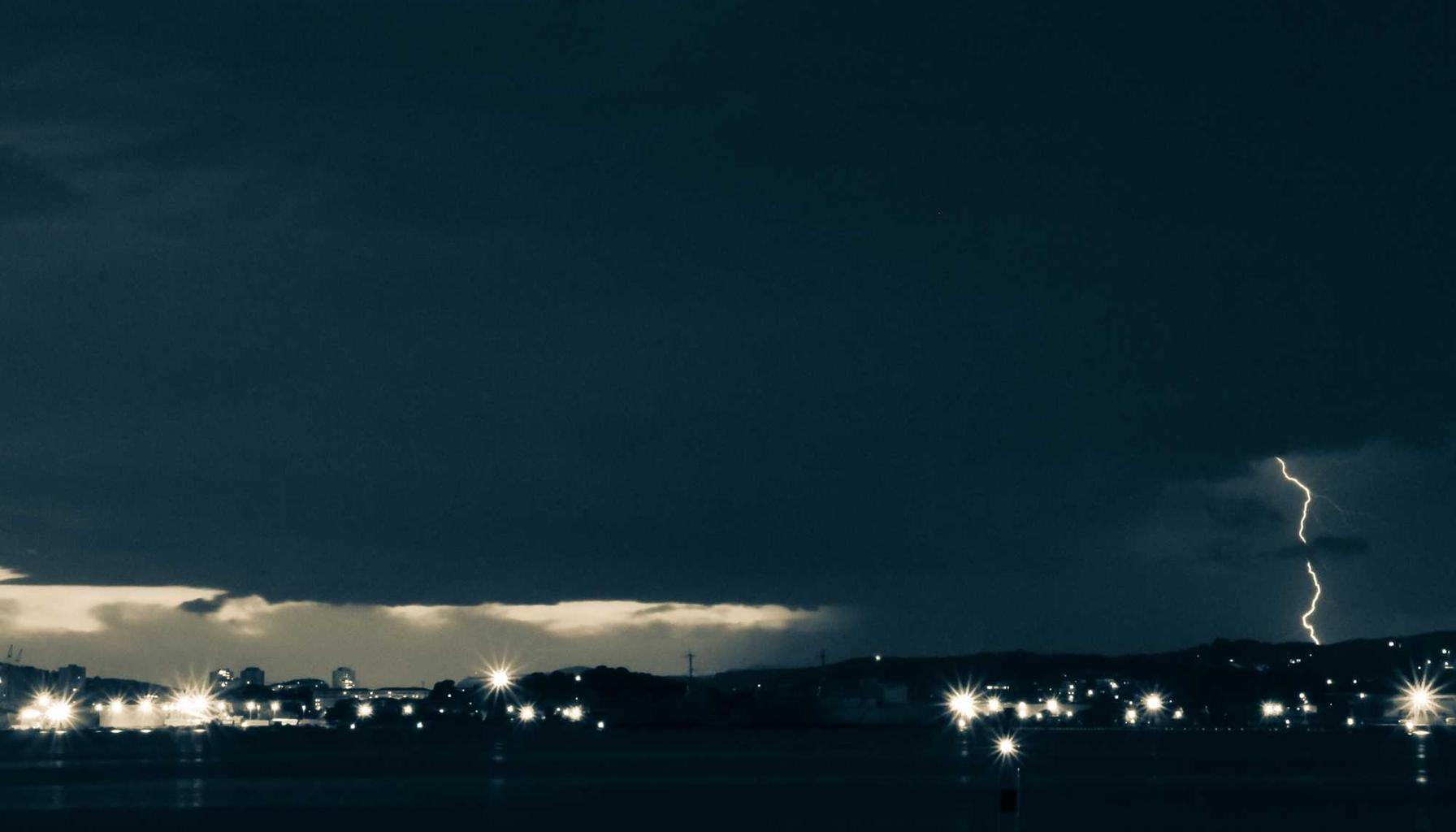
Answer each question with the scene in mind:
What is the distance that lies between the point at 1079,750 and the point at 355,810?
12341 cm

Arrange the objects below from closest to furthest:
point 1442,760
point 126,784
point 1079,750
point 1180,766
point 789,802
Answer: point 789,802 → point 126,784 → point 1180,766 → point 1442,760 → point 1079,750

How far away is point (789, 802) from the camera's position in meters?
86.1

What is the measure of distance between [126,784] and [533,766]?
4214 centimetres

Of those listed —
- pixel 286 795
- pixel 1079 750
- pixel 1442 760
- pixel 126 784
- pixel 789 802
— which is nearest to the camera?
pixel 789 802

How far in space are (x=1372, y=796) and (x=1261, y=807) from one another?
1260cm

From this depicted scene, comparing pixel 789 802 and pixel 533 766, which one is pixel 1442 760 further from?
pixel 789 802

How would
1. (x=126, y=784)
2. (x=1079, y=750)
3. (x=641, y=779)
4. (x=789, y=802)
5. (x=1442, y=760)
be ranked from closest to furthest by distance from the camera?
(x=789, y=802)
(x=126, y=784)
(x=641, y=779)
(x=1442, y=760)
(x=1079, y=750)

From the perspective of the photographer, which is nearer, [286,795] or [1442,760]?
[286,795]

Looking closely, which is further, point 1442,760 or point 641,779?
point 1442,760

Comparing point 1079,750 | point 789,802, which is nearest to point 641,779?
point 789,802

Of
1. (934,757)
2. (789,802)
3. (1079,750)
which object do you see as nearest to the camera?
(789,802)

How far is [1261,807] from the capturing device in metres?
80.6

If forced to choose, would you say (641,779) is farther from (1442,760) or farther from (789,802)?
Result: (1442,760)

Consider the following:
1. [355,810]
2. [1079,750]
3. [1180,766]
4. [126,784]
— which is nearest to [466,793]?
[355,810]
